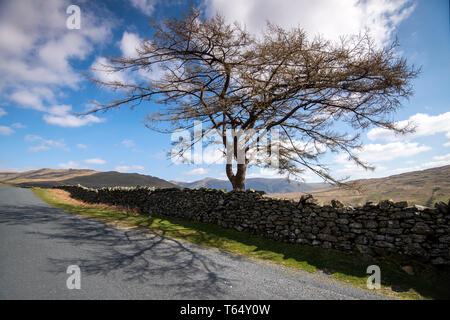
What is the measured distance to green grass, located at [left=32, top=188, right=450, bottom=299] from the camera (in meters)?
5.21

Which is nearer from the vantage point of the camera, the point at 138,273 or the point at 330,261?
the point at 138,273

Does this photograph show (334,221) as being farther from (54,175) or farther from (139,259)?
(54,175)

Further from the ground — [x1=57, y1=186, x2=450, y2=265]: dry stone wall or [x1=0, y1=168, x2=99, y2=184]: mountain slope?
[x1=0, y1=168, x2=99, y2=184]: mountain slope

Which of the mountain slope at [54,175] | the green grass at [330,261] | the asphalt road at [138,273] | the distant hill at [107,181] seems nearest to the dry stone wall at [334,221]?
the green grass at [330,261]

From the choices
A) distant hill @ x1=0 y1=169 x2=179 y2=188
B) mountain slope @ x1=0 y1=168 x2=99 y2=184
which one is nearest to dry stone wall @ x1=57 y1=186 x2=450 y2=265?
distant hill @ x1=0 y1=169 x2=179 y2=188

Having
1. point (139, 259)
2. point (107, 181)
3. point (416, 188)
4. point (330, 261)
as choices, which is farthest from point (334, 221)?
point (416, 188)

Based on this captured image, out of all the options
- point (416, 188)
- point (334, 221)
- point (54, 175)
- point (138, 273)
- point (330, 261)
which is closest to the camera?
point (138, 273)

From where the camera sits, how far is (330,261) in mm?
6605

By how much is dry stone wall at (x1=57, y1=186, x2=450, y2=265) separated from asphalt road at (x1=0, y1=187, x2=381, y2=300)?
235 centimetres

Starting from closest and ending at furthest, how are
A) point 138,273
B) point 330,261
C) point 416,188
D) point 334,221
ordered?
point 138,273
point 330,261
point 334,221
point 416,188

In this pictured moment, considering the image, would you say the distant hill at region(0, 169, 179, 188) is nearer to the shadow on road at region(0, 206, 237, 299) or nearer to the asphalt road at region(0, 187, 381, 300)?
the shadow on road at region(0, 206, 237, 299)

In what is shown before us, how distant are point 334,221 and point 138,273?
625cm
